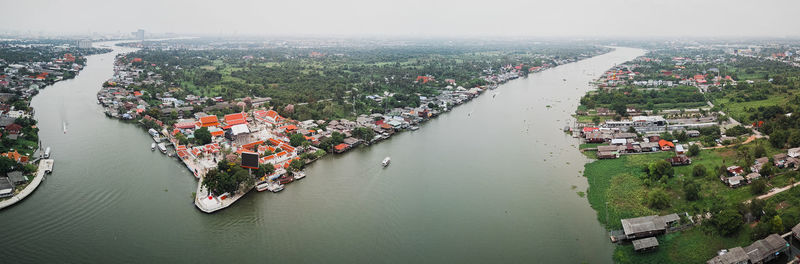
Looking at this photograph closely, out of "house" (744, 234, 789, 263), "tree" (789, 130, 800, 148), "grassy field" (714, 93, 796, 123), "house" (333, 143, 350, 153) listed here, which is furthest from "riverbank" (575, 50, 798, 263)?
"house" (333, 143, 350, 153)

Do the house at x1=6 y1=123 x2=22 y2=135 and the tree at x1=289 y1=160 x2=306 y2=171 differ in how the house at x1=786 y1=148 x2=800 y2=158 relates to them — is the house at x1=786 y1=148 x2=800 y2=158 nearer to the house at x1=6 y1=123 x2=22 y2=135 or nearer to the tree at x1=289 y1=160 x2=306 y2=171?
the tree at x1=289 y1=160 x2=306 y2=171

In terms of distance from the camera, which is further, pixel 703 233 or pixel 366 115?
pixel 366 115

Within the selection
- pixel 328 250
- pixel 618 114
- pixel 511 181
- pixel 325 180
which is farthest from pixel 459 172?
pixel 618 114

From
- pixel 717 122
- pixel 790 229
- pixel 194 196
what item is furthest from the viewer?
pixel 717 122

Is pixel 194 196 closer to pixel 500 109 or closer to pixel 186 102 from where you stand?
pixel 186 102

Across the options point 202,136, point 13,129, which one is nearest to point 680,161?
point 202,136

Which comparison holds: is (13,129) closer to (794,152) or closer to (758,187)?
(758,187)
